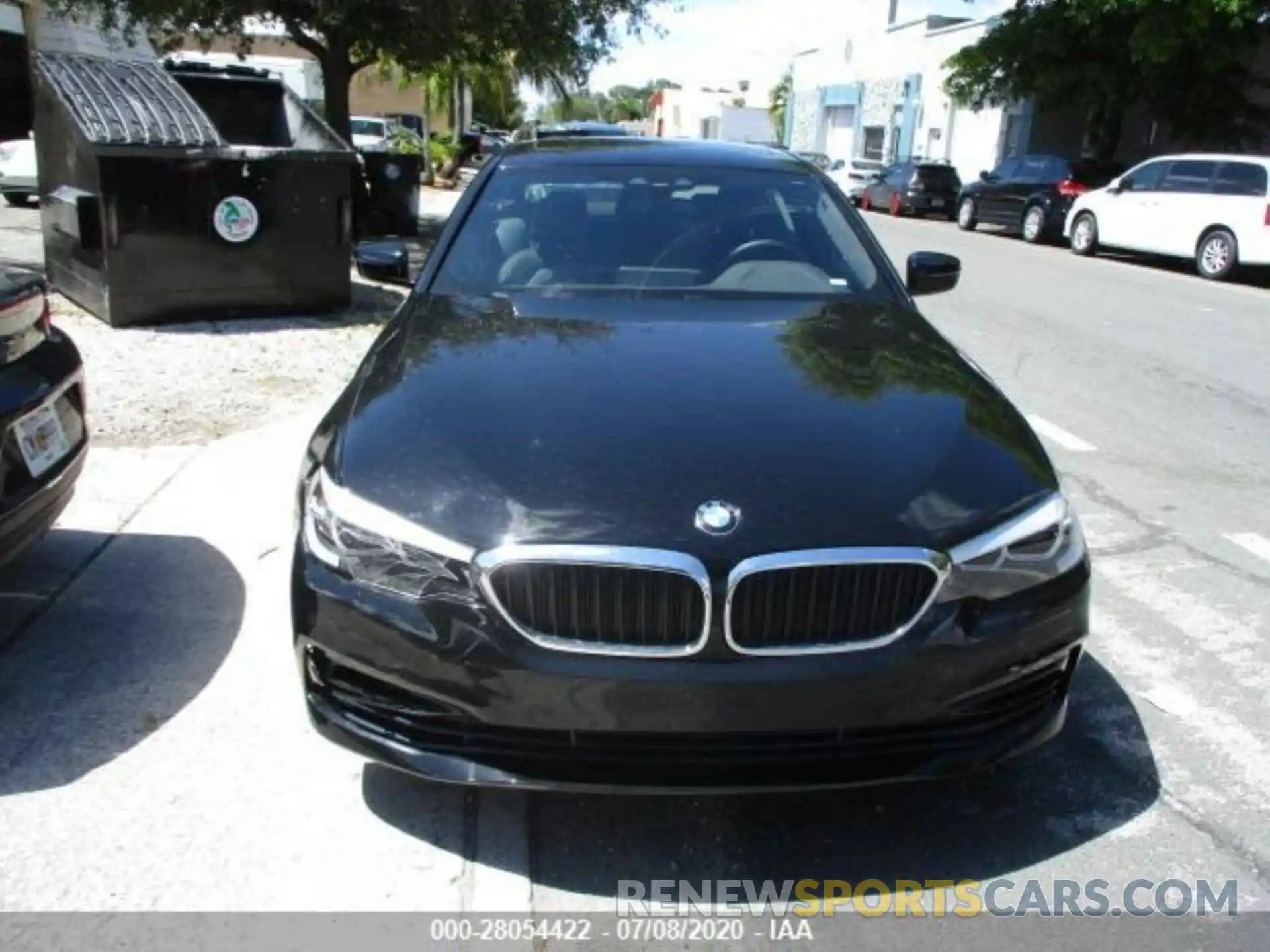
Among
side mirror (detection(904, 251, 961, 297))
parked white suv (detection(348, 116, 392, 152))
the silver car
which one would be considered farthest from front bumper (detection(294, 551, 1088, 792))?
parked white suv (detection(348, 116, 392, 152))

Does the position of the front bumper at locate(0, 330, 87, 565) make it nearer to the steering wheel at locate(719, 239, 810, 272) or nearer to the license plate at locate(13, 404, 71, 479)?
the license plate at locate(13, 404, 71, 479)

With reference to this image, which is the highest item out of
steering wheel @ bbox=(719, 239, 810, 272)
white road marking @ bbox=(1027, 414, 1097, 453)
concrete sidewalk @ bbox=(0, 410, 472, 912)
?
steering wheel @ bbox=(719, 239, 810, 272)

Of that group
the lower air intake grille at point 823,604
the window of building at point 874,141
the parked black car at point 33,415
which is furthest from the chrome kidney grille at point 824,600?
the window of building at point 874,141

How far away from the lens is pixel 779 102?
64812 mm

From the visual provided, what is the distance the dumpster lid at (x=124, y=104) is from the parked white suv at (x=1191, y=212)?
13.0 metres

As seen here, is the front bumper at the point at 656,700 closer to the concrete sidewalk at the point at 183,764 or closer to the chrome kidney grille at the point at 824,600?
the chrome kidney grille at the point at 824,600

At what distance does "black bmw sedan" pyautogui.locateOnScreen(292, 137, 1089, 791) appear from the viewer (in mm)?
2340

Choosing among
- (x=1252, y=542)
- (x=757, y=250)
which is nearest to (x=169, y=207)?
(x=757, y=250)

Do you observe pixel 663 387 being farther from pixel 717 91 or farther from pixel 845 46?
pixel 717 91

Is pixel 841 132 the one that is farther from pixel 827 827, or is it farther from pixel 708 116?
pixel 827 827

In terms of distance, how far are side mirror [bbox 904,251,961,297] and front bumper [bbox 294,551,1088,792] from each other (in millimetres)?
2286

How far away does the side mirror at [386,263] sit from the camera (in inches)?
175

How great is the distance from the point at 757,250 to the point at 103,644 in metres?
2.62

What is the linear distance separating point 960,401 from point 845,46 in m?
43.7
